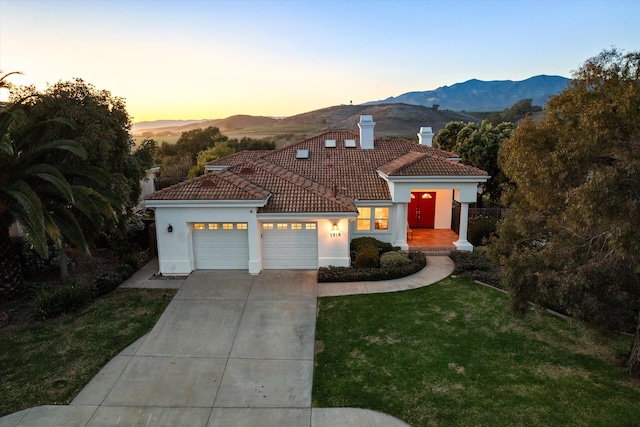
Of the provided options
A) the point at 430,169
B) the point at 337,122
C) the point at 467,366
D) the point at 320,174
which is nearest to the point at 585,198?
the point at 467,366

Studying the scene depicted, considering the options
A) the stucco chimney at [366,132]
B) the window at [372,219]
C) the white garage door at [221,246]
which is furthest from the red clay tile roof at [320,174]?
the white garage door at [221,246]

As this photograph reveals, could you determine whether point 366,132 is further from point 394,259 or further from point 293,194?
point 394,259

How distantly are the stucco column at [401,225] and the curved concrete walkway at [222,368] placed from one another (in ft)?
12.0

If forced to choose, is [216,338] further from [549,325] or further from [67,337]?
[549,325]

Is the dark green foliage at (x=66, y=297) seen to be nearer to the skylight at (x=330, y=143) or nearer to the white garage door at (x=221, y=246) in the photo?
the white garage door at (x=221, y=246)

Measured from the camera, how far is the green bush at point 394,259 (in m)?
15.4

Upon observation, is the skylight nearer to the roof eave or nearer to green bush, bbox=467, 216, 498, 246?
green bush, bbox=467, 216, 498, 246

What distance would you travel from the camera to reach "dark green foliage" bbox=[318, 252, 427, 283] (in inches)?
571

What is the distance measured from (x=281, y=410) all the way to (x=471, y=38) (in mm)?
31047

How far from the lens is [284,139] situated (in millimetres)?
75938

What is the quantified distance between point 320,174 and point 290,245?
19.4 feet

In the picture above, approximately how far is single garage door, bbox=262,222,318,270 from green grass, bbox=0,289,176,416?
13.3ft

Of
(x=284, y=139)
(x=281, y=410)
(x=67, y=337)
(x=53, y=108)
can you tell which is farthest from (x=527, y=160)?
(x=284, y=139)

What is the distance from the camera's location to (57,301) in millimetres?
11930
